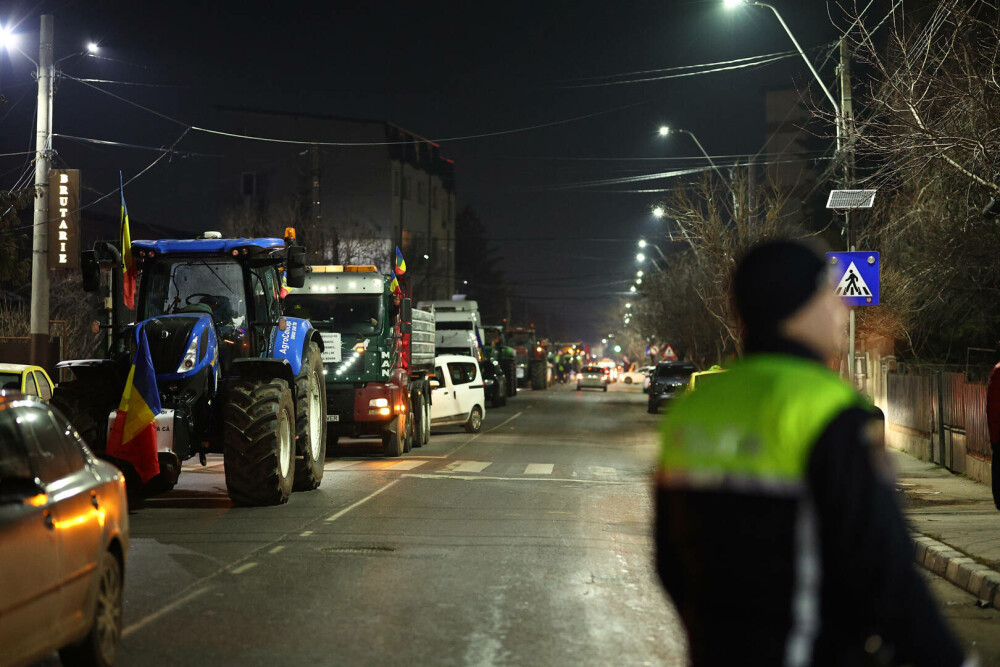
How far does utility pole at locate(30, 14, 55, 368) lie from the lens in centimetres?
2235

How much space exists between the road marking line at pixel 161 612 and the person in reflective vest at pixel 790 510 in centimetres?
541

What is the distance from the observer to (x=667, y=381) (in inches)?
1658

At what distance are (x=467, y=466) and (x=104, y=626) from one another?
45.6 feet

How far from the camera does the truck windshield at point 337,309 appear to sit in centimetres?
2255

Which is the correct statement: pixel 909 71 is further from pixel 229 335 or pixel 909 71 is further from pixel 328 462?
pixel 328 462

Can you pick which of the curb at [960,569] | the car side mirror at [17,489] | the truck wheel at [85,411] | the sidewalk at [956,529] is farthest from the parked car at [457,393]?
the car side mirror at [17,489]

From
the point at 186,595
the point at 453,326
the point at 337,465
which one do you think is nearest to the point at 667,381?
the point at 453,326

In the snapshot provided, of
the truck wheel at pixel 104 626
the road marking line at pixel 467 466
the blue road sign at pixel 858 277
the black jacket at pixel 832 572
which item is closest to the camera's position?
the black jacket at pixel 832 572

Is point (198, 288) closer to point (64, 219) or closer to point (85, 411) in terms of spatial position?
point (85, 411)

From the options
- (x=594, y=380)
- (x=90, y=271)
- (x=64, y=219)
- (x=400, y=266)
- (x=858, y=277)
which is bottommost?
(x=594, y=380)

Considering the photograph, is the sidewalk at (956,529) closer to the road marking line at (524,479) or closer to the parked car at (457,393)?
the road marking line at (524,479)

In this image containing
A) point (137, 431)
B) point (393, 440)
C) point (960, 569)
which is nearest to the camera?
point (960, 569)

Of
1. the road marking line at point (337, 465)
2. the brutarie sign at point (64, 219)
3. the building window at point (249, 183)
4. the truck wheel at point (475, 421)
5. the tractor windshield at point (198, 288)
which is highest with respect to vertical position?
the building window at point (249, 183)

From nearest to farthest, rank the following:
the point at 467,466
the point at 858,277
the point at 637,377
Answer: the point at 858,277, the point at 467,466, the point at 637,377
